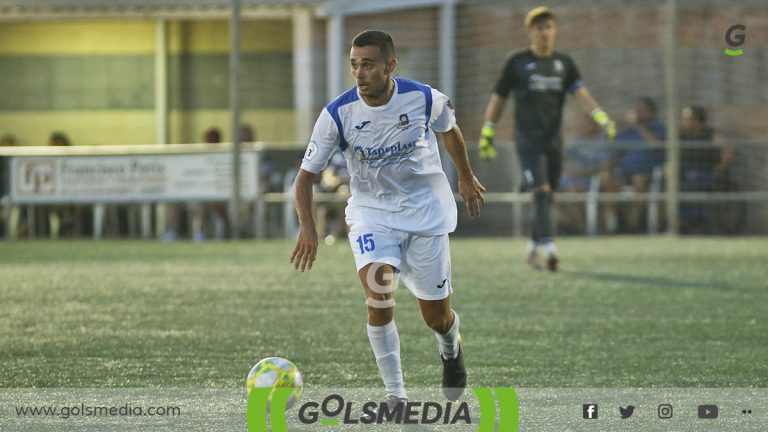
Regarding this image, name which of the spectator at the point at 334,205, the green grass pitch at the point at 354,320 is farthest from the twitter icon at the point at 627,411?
the spectator at the point at 334,205

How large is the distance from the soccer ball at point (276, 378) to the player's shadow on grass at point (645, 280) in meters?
5.80

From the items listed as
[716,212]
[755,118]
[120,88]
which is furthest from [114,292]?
[120,88]

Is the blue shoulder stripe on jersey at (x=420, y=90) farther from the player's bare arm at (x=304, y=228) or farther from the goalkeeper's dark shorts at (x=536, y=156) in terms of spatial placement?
the goalkeeper's dark shorts at (x=536, y=156)

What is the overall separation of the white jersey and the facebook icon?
3.14 feet

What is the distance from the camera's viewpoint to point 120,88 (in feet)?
74.9

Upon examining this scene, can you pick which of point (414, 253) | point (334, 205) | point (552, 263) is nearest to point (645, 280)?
point (552, 263)

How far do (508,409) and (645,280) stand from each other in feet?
19.9

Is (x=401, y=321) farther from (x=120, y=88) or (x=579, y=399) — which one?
(x=120, y=88)

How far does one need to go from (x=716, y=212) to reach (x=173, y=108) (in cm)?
878

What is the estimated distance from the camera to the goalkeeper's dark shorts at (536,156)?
12523 mm

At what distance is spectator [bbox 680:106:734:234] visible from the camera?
17656 mm

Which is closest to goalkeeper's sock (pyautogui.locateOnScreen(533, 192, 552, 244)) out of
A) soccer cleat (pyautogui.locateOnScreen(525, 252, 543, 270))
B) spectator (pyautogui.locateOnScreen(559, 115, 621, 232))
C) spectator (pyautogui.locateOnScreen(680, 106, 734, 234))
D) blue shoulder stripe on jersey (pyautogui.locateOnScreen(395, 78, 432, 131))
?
soccer cleat (pyautogui.locateOnScreen(525, 252, 543, 270))

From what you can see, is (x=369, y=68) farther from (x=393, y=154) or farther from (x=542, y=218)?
A: (x=542, y=218)

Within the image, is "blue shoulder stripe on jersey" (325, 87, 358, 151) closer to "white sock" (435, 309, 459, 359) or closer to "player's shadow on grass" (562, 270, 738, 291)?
"white sock" (435, 309, 459, 359)
